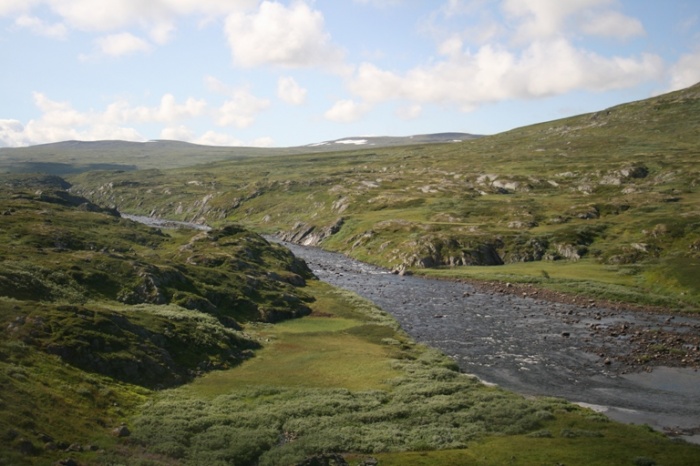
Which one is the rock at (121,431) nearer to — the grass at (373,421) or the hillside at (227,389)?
the hillside at (227,389)

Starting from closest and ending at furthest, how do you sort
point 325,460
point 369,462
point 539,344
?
point 325,460, point 369,462, point 539,344

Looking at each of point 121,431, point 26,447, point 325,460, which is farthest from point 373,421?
point 26,447

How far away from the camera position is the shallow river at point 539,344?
185ft

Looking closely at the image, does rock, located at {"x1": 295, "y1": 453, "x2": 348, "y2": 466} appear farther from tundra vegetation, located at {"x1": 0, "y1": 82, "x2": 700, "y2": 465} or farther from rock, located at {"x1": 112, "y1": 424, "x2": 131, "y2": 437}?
rock, located at {"x1": 112, "y1": 424, "x2": 131, "y2": 437}

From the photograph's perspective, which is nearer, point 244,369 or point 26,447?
point 26,447

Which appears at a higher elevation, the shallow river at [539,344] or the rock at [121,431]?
the rock at [121,431]

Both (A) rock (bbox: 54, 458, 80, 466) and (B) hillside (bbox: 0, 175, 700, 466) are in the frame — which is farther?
(B) hillside (bbox: 0, 175, 700, 466)

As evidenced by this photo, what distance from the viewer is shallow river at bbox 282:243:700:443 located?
185 ft

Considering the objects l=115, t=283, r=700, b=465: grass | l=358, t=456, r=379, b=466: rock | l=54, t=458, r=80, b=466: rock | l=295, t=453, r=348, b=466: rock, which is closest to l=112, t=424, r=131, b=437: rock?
l=115, t=283, r=700, b=465: grass

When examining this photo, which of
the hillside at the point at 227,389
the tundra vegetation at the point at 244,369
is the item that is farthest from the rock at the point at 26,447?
the tundra vegetation at the point at 244,369

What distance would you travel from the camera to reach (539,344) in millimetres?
77750

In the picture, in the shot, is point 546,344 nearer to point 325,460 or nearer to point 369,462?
point 369,462

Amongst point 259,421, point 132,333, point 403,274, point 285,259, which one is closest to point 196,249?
point 285,259

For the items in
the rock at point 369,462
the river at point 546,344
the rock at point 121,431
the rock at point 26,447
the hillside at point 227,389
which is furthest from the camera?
the river at point 546,344
